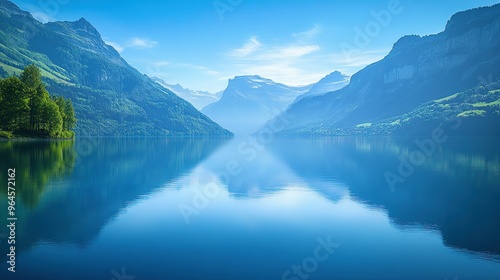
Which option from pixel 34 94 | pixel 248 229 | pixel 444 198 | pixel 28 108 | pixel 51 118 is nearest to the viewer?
pixel 248 229

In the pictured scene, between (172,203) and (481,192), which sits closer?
(172,203)

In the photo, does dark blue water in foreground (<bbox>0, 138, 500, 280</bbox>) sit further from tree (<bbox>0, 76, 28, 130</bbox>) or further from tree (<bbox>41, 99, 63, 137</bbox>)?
tree (<bbox>41, 99, 63, 137</bbox>)

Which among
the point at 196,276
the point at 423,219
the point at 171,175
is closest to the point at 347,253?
the point at 196,276

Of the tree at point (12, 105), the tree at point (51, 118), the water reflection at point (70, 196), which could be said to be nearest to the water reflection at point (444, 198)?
the water reflection at point (70, 196)

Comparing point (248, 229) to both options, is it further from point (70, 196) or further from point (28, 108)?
point (28, 108)

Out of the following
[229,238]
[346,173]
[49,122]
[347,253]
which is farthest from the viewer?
[49,122]

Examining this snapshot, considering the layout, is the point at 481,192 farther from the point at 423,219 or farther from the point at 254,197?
the point at 254,197

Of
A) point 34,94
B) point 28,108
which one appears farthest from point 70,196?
point 34,94

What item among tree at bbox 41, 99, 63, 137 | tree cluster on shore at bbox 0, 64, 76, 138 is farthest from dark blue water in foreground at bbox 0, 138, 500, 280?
tree at bbox 41, 99, 63, 137

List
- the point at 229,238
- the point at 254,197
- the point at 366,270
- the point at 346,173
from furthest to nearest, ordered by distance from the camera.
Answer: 1. the point at 346,173
2. the point at 254,197
3. the point at 229,238
4. the point at 366,270
